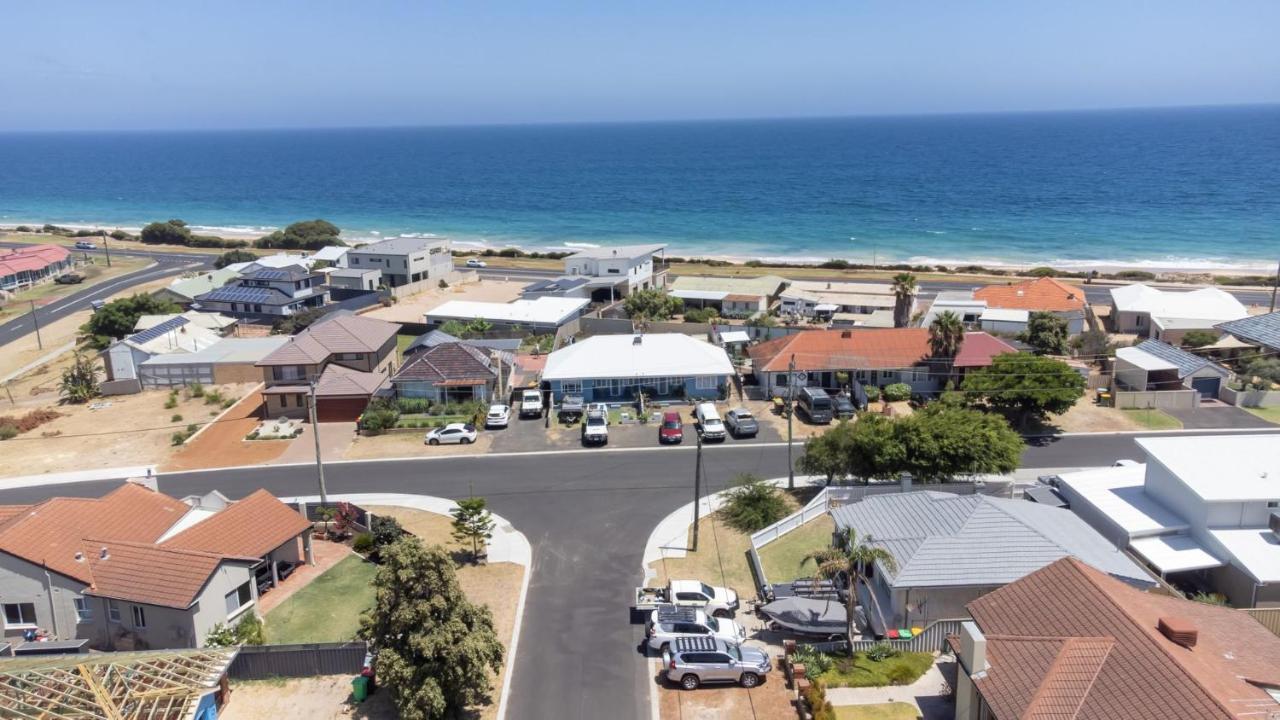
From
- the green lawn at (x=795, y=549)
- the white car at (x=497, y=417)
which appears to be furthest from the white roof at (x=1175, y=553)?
the white car at (x=497, y=417)

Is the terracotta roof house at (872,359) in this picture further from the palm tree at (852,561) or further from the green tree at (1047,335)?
the palm tree at (852,561)

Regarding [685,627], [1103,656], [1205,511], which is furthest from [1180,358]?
[685,627]

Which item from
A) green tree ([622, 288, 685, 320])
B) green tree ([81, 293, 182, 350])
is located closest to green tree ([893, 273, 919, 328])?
green tree ([622, 288, 685, 320])

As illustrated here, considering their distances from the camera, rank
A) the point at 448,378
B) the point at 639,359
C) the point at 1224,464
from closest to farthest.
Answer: the point at 1224,464 < the point at 448,378 < the point at 639,359

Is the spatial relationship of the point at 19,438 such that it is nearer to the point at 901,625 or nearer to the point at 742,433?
the point at 742,433

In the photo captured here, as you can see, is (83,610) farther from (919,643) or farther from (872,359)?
(872,359)
